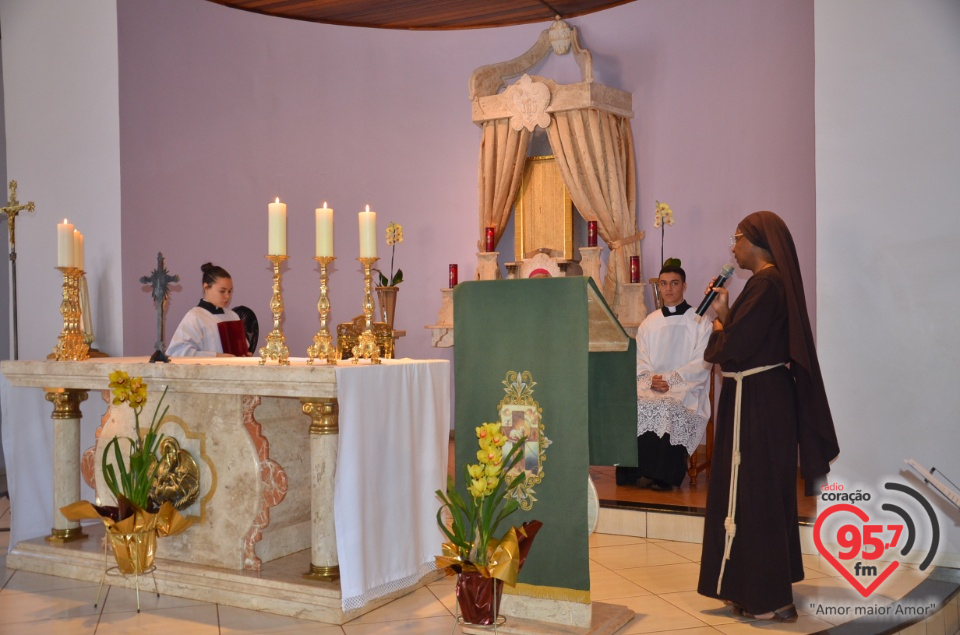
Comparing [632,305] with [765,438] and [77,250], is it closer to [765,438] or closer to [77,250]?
[765,438]

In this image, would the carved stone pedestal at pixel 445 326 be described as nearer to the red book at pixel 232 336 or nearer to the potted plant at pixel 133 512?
the red book at pixel 232 336

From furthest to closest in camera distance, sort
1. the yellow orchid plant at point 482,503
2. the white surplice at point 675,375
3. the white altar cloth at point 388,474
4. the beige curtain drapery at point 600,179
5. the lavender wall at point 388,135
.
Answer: the beige curtain drapery at point 600,179, the lavender wall at point 388,135, the white surplice at point 675,375, the white altar cloth at point 388,474, the yellow orchid plant at point 482,503

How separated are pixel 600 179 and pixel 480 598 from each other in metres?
4.94

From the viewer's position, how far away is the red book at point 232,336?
5879 mm

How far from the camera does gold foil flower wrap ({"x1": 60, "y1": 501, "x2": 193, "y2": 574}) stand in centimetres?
426

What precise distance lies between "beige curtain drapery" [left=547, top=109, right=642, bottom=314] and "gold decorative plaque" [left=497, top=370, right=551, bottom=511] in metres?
3.92

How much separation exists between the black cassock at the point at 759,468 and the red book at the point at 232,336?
3.14 metres

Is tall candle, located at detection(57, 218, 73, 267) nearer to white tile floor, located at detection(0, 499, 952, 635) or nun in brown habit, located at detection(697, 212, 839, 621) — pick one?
white tile floor, located at detection(0, 499, 952, 635)

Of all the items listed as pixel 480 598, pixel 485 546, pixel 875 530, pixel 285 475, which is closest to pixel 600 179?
pixel 875 530

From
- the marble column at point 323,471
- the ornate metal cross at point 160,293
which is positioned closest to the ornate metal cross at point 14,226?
the ornate metal cross at point 160,293

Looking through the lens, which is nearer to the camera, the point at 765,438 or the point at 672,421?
the point at 765,438

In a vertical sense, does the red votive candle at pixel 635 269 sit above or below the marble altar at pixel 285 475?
above

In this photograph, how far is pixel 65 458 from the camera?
514 cm

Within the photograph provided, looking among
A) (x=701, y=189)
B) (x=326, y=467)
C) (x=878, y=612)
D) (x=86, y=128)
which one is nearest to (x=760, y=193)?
(x=701, y=189)
